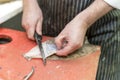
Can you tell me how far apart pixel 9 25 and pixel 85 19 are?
1.38 feet

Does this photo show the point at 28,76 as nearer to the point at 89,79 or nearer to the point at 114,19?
the point at 89,79

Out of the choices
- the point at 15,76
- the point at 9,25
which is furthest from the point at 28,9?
the point at 15,76

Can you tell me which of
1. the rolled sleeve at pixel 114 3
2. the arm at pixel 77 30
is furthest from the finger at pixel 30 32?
the rolled sleeve at pixel 114 3

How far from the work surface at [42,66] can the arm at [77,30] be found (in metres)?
0.04

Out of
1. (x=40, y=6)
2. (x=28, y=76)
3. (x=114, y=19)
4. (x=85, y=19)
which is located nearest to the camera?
(x=28, y=76)

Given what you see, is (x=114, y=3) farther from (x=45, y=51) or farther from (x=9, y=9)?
(x=9, y=9)

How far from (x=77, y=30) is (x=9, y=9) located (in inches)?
14.6

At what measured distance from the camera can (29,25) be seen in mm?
833

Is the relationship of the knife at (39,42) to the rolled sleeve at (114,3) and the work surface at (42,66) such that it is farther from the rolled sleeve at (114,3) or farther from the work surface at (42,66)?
the rolled sleeve at (114,3)

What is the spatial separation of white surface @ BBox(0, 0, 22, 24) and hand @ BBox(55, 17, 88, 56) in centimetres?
29

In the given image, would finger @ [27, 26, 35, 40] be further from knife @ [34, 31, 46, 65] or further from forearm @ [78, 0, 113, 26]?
forearm @ [78, 0, 113, 26]

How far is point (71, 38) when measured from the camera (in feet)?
2.34

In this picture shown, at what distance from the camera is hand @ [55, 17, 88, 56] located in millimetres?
706

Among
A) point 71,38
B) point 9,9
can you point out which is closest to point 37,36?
point 71,38
